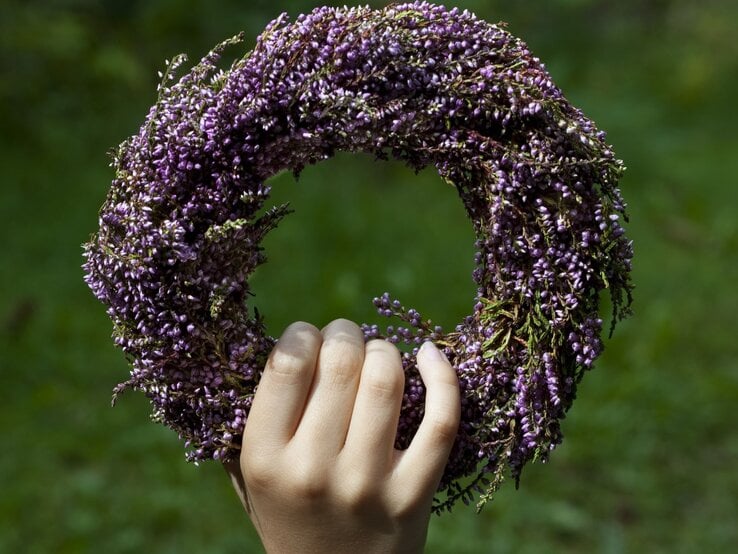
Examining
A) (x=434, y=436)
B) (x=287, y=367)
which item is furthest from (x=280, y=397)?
(x=434, y=436)

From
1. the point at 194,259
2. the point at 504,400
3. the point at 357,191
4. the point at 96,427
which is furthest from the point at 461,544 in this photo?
the point at 357,191

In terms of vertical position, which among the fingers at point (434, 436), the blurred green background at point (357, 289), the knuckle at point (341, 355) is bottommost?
the fingers at point (434, 436)

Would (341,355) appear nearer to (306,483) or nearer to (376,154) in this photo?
(306,483)

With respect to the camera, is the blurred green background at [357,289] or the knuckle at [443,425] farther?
the blurred green background at [357,289]

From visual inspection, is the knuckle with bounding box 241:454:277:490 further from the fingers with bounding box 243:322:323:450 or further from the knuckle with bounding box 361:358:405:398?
the knuckle with bounding box 361:358:405:398

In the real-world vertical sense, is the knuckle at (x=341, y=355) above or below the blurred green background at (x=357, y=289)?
below

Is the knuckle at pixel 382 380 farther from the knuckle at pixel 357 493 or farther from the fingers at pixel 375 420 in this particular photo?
the knuckle at pixel 357 493

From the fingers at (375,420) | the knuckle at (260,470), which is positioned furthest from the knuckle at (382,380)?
the knuckle at (260,470)
